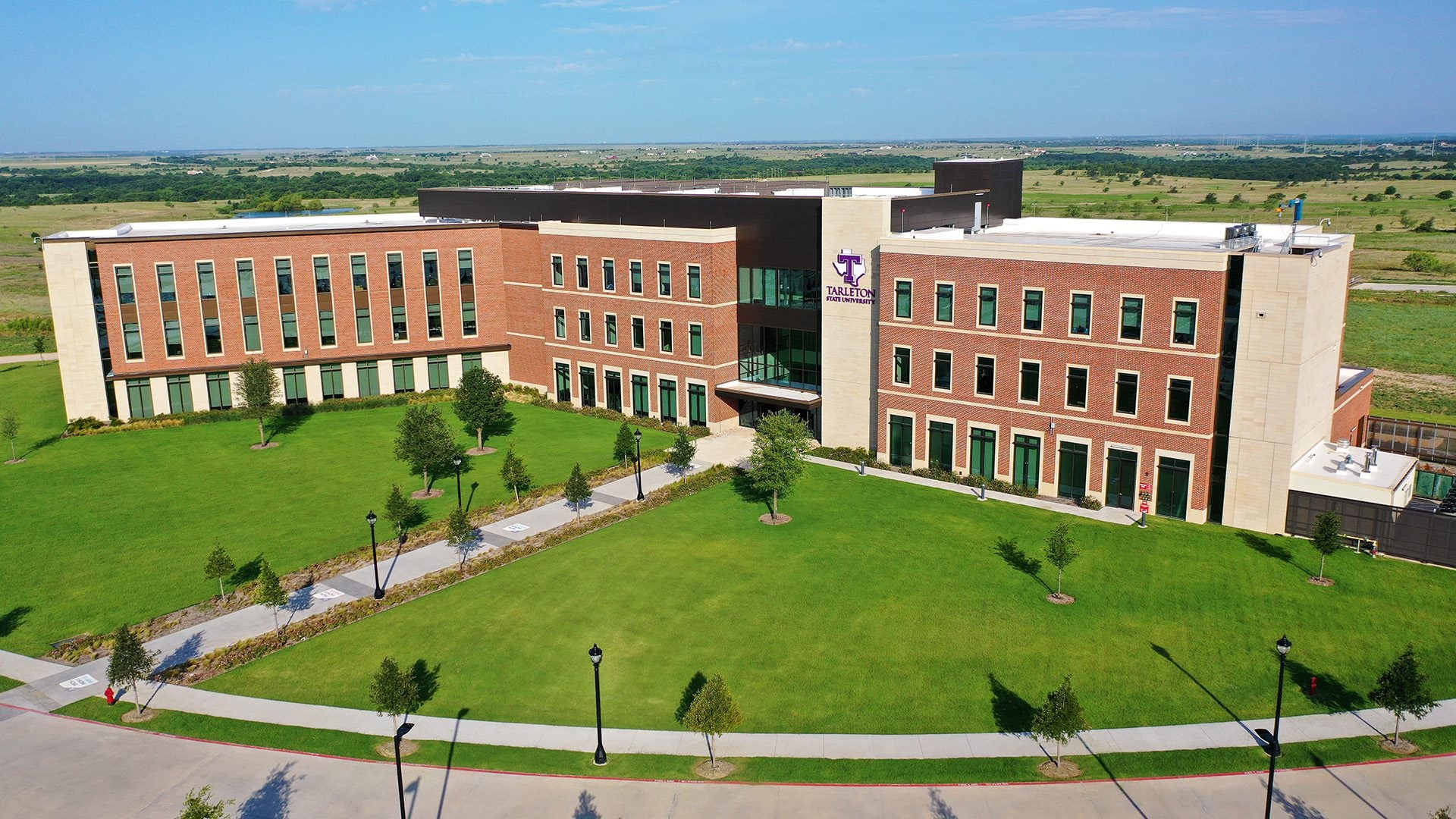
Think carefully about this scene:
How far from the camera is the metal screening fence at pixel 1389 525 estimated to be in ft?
119

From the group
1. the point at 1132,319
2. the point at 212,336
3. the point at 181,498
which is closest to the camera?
the point at 1132,319

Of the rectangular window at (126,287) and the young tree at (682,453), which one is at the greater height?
the rectangular window at (126,287)

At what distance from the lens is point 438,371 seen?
217ft

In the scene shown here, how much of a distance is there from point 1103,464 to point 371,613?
31.0 meters

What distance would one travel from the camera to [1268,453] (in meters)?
39.0

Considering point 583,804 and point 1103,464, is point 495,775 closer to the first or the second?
point 583,804

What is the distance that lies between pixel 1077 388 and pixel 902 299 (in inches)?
375

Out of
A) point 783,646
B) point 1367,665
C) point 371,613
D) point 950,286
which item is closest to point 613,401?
point 950,286

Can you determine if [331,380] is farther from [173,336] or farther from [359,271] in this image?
[173,336]

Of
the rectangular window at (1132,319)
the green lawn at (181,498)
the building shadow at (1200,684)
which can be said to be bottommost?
the building shadow at (1200,684)

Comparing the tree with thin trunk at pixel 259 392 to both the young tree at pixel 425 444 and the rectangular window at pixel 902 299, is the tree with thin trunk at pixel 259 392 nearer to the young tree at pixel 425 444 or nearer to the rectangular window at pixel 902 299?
the young tree at pixel 425 444

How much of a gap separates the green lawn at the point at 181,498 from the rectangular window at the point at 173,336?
16.1 feet

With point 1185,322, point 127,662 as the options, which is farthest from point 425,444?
point 1185,322

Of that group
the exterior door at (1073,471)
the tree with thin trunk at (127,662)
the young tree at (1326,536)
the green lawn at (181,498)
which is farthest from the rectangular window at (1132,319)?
the tree with thin trunk at (127,662)
